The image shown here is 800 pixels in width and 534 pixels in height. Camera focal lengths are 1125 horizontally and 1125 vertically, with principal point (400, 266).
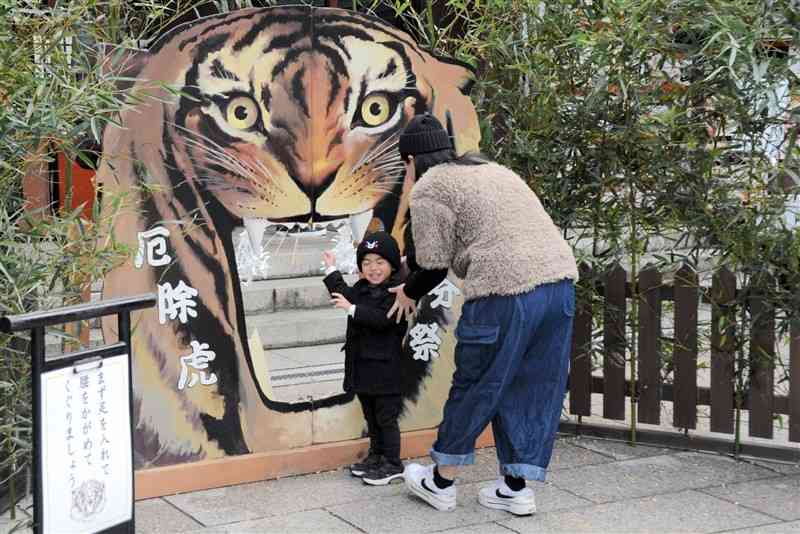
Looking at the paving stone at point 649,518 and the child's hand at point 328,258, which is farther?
the child's hand at point 328,258

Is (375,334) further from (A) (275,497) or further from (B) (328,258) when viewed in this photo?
(A) (275,497)

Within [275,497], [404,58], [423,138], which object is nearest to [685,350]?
[423,138]

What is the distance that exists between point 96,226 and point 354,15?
1.78 metres

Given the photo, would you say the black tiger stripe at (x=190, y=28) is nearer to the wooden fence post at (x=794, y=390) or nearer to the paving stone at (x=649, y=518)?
the paving stone at (x=649, y=518)

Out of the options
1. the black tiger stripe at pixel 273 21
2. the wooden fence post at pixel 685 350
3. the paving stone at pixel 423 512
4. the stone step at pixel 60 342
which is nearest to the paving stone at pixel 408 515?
the paving stone at pixel 423 512

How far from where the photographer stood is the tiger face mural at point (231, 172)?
526cm

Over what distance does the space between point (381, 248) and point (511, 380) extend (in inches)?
37.2

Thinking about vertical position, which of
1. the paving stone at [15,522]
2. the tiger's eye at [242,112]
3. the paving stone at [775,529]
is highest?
the tiger's eye at [242,112]

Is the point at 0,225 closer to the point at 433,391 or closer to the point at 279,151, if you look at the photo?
the point at 279,151

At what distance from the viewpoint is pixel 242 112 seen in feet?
17.9

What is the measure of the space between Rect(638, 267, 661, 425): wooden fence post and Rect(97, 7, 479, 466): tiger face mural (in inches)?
59.6

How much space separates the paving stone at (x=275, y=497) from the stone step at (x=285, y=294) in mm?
865

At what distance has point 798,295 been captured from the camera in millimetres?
5766

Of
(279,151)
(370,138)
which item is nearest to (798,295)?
(370,138)
